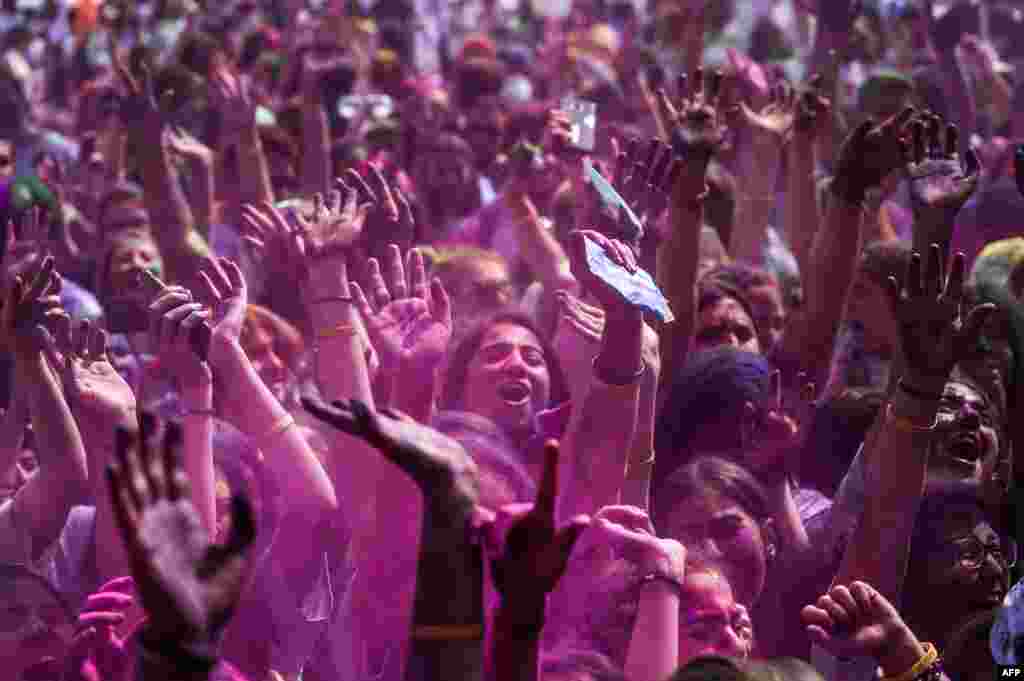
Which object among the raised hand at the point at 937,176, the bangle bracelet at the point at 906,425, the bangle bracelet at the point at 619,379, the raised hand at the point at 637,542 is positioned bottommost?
the raised hand at the point at 637,542

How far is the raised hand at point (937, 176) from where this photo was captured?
413 centimetres

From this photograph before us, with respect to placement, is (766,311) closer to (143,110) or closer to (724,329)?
(724,329)

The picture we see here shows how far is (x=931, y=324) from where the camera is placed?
3.25 meters

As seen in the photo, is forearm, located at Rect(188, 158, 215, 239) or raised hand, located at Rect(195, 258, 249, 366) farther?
forearm, located at Rect(188, 158, 215, 239)

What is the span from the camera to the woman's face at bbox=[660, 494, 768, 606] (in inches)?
139

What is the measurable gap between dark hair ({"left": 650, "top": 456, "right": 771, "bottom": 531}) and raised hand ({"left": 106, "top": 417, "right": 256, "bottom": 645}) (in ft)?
5.62

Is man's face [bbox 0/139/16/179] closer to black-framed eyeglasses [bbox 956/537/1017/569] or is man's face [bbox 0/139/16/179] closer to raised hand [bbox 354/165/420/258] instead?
raised hand [bbox 354/165/420/258]

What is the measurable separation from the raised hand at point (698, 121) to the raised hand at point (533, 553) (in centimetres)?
226

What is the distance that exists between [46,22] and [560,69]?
349 cm

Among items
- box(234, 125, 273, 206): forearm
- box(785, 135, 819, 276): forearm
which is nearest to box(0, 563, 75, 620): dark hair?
box(785, 135, 819, 276): forearm

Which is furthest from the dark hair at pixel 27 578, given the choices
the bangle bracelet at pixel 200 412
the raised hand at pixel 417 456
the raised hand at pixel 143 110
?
the raised hand at pixel 143 110

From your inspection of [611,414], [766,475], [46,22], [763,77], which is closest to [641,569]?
[611,414]

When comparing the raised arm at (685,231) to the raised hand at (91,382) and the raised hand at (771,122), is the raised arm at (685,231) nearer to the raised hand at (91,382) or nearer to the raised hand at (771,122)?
the raised hand at (771,122)

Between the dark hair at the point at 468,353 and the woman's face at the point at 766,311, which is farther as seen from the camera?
the woman's face at the point at 766,311
